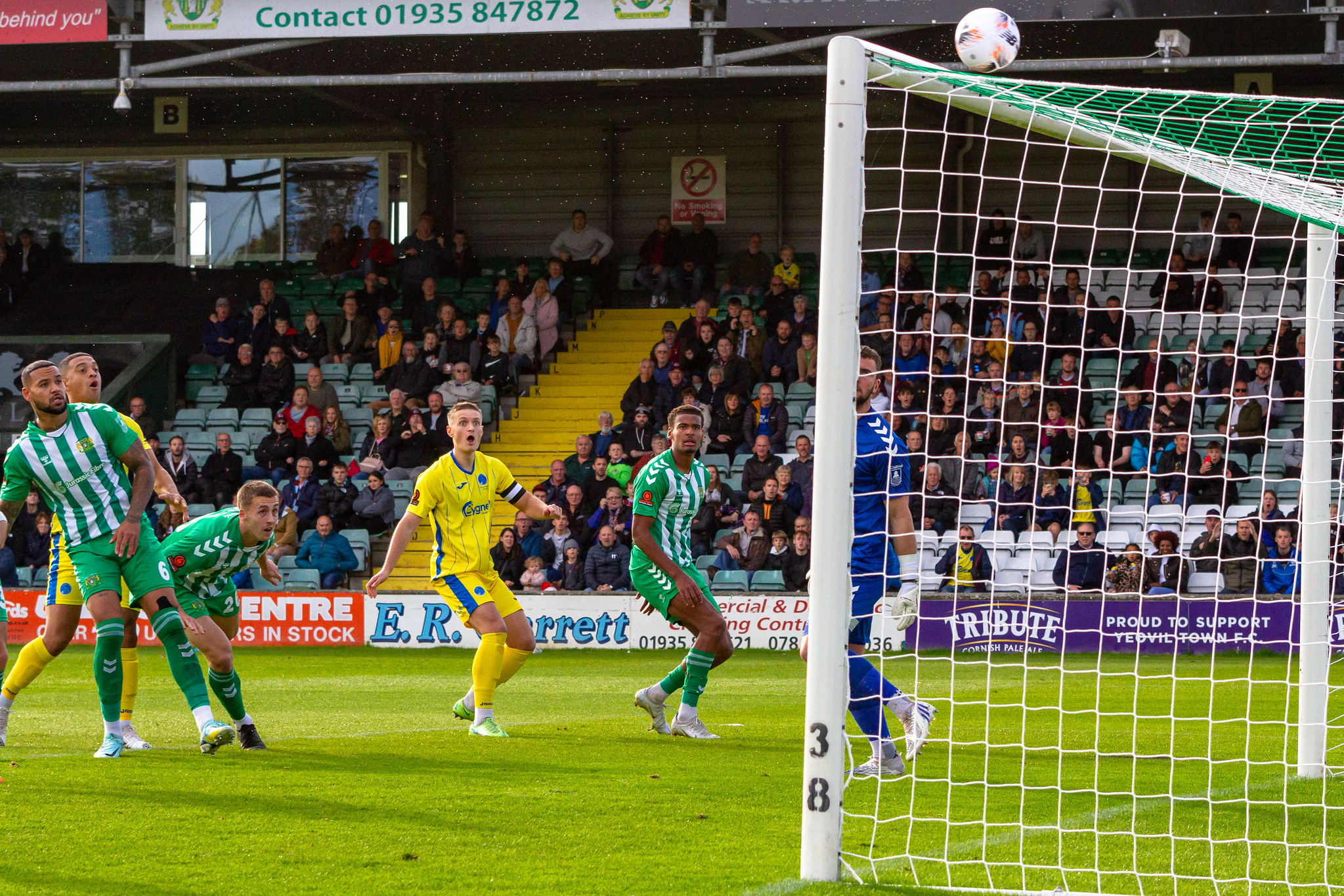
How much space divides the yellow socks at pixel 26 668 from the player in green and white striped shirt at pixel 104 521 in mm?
721

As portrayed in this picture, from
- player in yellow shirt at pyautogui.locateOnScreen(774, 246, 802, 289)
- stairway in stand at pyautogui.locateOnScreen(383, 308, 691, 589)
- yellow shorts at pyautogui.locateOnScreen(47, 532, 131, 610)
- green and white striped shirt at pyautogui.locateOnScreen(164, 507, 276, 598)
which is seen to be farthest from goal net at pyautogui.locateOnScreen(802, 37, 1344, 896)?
yellow shorts at pyautogui.locateOnScreen(47, 532, 131, 610)

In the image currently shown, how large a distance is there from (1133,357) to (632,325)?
8238mm

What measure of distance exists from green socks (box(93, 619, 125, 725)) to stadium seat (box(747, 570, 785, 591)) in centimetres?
995

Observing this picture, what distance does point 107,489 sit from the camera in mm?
7559

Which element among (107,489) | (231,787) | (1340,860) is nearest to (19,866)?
(231,787)

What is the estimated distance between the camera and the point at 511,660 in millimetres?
8906

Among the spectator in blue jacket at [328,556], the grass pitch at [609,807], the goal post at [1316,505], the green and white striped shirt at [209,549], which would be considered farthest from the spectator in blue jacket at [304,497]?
the goal post at [1316,505]

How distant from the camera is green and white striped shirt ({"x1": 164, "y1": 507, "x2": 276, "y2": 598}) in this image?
25.4 ft

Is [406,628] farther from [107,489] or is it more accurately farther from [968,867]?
[968,867]

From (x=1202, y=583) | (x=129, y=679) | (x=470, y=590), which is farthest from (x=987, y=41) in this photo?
(x=1202, y=583)

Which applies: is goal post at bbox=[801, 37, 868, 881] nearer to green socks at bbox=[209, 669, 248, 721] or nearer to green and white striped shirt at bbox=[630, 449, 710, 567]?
green and white striped shirt at bbox=[630, 449, 710, 567]

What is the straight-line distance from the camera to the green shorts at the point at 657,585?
8.45 metres

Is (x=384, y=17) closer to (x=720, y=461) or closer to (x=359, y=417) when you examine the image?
(x=359, y=417)

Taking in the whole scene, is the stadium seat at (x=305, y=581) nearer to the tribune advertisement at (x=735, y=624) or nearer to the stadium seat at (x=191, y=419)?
the tribune advertisement at (x=735, y=624)
